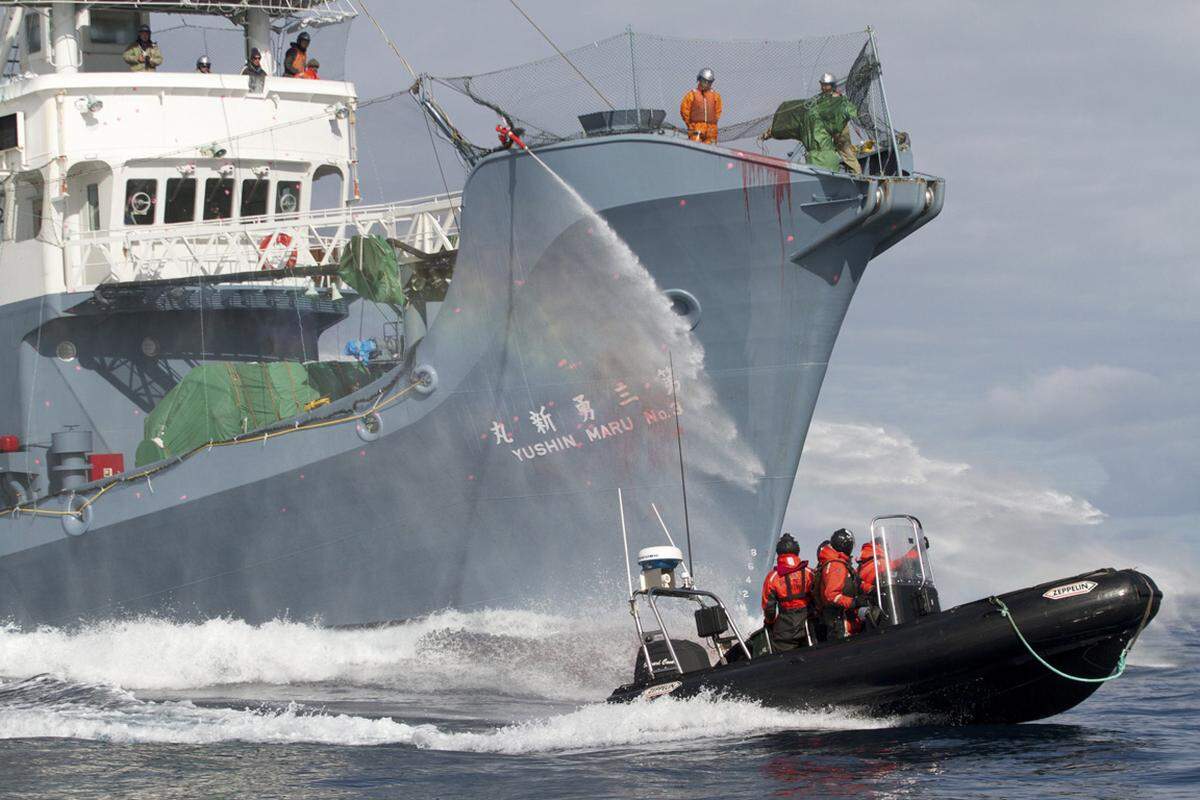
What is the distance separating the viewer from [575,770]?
1376 centimetres

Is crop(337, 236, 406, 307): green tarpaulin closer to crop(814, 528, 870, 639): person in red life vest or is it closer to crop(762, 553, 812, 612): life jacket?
crop(762, 553, 812, 612): life jacket

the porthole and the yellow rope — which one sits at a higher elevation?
the porthole

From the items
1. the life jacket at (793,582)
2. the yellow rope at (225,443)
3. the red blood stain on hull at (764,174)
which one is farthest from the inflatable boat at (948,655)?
the yellow rope at (225,443)

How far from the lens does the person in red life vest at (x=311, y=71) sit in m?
26.3

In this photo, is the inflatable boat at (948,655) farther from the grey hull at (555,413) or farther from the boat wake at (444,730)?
the grey hull at (555,413)

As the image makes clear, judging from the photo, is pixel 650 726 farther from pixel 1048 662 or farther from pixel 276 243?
pixel 276 243

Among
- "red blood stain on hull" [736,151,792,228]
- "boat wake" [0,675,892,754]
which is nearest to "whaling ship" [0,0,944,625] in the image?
"red blood stain on hull" [736,151,792,228]

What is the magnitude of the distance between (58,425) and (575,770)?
1301cm

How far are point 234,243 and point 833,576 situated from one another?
38.4 ft

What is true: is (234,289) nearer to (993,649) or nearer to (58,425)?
(58,425)

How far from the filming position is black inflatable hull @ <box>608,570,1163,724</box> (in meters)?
14.6

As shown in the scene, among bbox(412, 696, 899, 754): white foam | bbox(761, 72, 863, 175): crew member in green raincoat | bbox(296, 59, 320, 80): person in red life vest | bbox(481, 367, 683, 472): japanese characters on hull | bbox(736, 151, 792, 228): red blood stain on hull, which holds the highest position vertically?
bbox(296, 59, 320, 80): person in red life vest

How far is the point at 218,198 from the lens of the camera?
25.0m

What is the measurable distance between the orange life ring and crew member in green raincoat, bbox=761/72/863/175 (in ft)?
25.4
